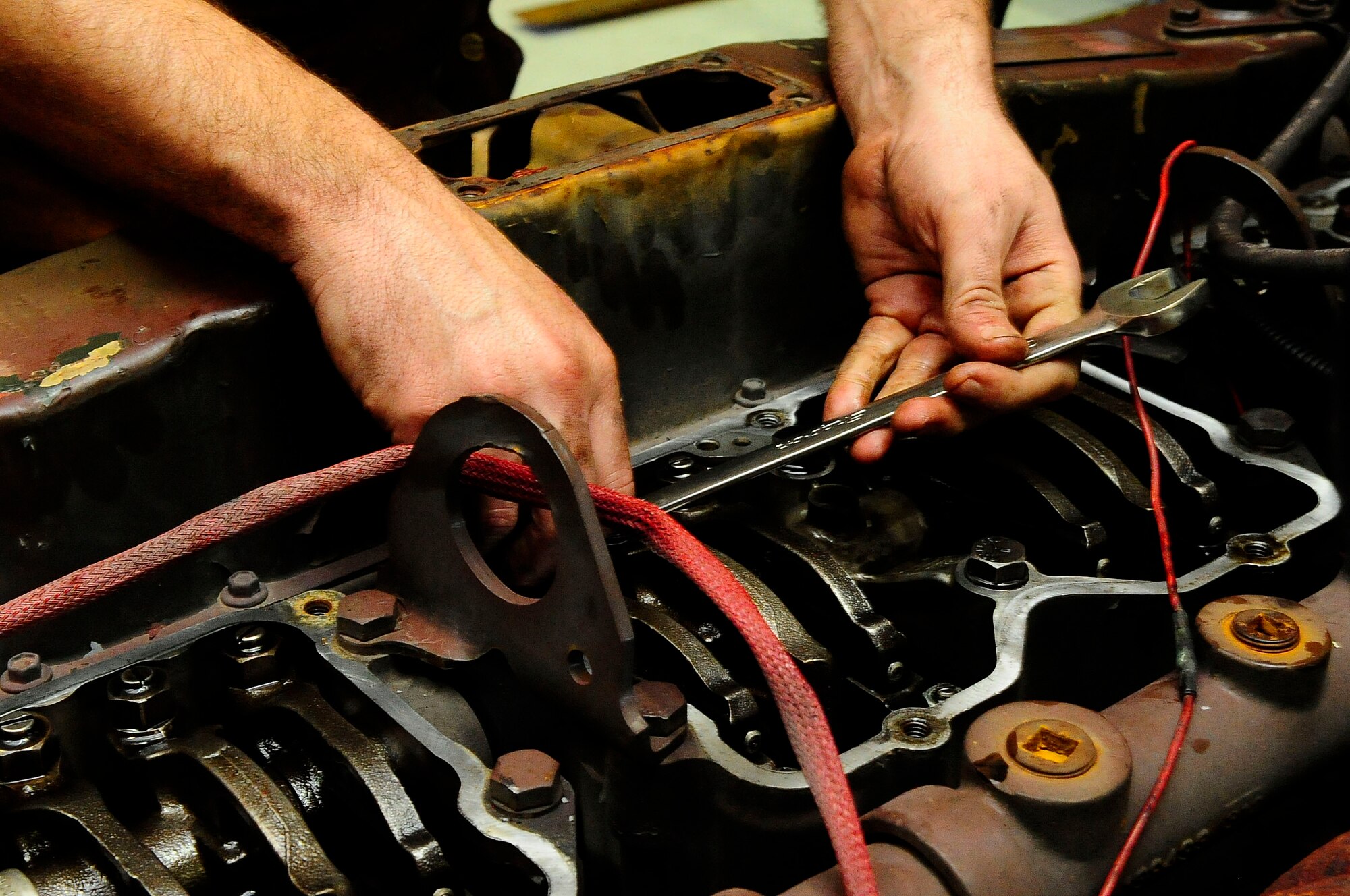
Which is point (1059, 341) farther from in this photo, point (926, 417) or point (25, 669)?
point (25, 669)

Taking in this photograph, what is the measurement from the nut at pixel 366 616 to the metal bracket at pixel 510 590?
1cm

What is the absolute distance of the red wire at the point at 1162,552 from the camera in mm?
986

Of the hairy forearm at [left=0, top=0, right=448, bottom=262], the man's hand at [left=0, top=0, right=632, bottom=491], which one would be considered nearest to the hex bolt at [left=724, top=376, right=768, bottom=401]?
the man's hand at [left=0, top=0, right=632, bottom=491]

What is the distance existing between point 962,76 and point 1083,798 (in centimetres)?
102

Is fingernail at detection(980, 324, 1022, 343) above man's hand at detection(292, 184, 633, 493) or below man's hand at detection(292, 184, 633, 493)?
below

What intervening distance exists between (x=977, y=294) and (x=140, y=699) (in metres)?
0.88

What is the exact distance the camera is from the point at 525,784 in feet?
3.19

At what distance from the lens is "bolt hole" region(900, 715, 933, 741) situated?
42.8 inches

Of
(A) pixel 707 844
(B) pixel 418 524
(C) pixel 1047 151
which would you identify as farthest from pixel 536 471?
(C) pixel 1047 151

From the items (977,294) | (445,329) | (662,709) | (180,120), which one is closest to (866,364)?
(977,294)

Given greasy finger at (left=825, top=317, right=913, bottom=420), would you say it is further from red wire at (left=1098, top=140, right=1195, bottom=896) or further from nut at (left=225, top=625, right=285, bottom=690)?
nut at (left=225, top=625, right=285, bottom=690)

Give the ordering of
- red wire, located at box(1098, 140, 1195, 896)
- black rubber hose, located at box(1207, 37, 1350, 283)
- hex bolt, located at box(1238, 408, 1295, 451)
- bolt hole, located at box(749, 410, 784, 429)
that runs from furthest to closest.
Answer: bolt hole, located at box(749, 410, 784, 429) < hex bolt, located at box(1238, 408, 1295, 451) < black rubber hose, located at box(1207, 37, 1350, 283) < red wire, located at box(1098, 140, 1195, 896)

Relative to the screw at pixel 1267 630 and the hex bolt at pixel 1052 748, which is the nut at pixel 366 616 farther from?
the screw at pixel 1267 630

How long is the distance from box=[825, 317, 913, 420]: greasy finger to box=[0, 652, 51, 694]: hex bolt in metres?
0.78
